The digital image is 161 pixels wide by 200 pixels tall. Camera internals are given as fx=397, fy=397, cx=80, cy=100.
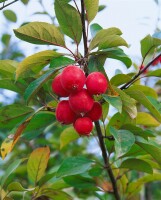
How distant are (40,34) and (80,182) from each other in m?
0.61

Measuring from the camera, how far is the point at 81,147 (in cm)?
274

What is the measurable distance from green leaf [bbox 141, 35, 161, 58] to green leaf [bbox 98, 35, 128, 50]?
11 cm

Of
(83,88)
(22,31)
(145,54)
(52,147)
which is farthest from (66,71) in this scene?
(52,147)

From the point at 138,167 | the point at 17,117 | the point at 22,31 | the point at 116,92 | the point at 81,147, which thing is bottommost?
the point at 81,147

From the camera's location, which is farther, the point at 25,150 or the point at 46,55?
the point at 25,150

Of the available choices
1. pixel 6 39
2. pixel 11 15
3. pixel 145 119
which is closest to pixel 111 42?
pixel 145 119

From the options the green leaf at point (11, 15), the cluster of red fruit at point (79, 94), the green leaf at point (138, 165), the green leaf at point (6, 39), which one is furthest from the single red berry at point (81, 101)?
the green leaf at point (6, 39)

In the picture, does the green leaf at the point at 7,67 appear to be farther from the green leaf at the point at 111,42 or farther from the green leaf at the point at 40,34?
the green leaf at the point at 111,42

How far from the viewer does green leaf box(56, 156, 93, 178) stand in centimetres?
121

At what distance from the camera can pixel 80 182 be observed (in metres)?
1.45

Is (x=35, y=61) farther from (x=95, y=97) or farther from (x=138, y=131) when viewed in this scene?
(x=138, y=131)

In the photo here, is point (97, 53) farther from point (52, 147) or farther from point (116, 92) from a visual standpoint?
point (52, 147)

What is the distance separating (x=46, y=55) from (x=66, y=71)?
0.39 feet

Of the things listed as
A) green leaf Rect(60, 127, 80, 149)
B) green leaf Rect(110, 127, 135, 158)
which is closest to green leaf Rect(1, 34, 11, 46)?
green leaf Rect(60, 127, 80, 149)
